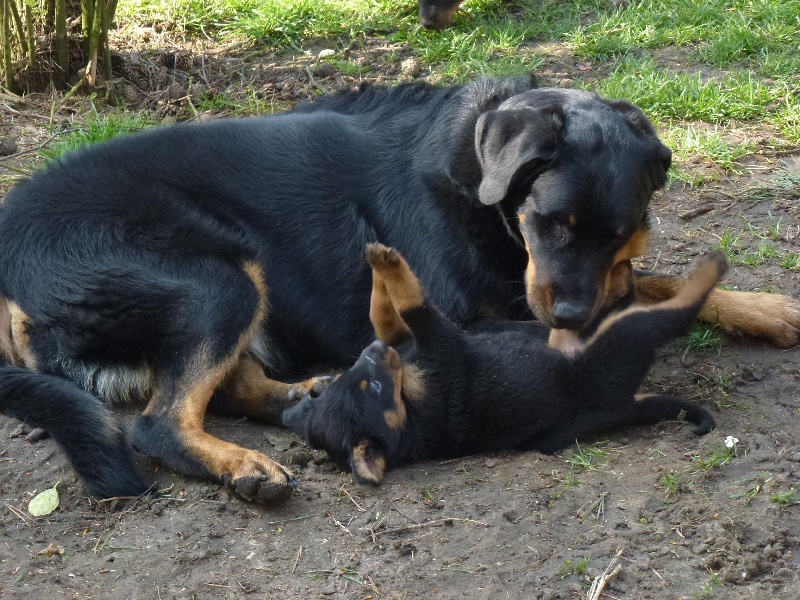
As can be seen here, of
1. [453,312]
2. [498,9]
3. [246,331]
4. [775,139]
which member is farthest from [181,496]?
[498,9]

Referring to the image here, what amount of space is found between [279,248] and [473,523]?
6.36 ft

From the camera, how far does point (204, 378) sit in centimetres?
449

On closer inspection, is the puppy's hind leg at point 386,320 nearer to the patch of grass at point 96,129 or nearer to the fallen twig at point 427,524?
the fallen twig at point 427,524

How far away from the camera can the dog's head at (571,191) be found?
4.13m

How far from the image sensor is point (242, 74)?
26.3 feet

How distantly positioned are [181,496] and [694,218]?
358 cm

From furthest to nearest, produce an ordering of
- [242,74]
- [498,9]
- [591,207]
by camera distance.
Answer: [498,9]
[242,74]
[591,207]

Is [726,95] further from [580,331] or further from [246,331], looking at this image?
[246,331]

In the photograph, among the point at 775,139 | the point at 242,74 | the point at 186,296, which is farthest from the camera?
the point at 242,74

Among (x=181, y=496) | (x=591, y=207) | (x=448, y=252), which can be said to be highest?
(x=591, y=207)

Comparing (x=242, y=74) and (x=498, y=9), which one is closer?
(x=242, y=74)

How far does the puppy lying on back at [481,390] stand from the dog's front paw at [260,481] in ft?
0.80

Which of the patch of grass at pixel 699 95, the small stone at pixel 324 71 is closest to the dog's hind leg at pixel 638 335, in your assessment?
the patch of grass at pixel 699 95

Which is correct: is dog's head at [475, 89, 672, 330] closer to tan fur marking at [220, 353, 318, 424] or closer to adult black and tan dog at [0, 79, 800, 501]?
adult black and tan dog at [0, 79, 800, 501]
